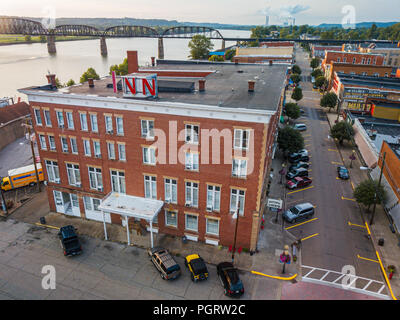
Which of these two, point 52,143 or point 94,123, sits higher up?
point 94,123

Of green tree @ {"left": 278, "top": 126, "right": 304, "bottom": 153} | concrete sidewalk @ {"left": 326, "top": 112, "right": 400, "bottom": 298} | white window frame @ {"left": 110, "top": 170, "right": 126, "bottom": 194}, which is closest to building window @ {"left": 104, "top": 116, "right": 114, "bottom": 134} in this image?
white window frame @ {"left": 110, "top": 170, "right": 126, "bottom": 194}

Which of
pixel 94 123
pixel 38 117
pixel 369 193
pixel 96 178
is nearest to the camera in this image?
pixel 94 123

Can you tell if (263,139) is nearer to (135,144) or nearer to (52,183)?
(135,144)

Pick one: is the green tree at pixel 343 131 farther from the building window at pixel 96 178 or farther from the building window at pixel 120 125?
the building window at pixel 96 178

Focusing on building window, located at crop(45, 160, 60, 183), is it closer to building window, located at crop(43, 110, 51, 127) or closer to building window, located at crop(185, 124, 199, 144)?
building window, located at crop(43, 110, 51, 127)

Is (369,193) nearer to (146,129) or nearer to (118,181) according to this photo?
(146,129)

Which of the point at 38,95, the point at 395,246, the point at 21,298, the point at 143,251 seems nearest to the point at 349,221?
→ the point at 395,246

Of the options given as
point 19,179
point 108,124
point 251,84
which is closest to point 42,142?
point 108,124
